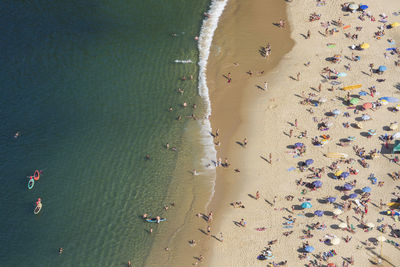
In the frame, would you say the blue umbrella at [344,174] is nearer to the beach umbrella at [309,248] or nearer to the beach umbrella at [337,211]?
the beach umbrella at [337,211]

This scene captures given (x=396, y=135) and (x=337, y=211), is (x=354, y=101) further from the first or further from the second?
(x=337, y=211)

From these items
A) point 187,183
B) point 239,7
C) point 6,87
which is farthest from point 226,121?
point 6,87

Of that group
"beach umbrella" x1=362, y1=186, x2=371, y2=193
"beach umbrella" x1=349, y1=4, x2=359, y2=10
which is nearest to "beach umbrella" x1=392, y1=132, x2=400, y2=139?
"beach umbrella" x1=362, y1=186, x2=371, y2=193

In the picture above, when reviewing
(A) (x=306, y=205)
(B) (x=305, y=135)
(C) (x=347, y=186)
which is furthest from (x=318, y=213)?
(B) (x=305, y=135)

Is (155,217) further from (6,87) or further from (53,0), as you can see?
(53,0)

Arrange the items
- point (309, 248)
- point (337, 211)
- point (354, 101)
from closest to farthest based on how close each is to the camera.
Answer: point (309, 248) < point (337, 211) < point (354, 101)

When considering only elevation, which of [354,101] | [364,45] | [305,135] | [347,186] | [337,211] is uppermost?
[364,45]

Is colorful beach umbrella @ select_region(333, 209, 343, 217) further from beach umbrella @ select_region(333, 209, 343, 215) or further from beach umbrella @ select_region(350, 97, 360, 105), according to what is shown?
beach umbrella @ select_region(350, 97, 360, 105)
